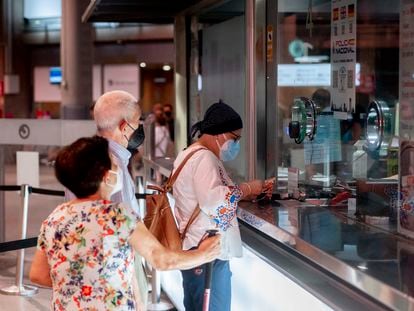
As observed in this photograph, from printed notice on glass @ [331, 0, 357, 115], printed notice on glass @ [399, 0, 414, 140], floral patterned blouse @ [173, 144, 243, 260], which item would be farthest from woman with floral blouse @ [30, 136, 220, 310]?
printed notice on glass @ [331, 0, 357, 115]

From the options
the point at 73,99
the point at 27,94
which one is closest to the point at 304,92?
the point at 73,99

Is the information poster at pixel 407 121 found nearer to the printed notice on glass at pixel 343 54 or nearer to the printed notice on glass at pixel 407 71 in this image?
the printed notice on glass at pixel 407 71

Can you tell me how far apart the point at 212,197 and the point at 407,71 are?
1.02 meters

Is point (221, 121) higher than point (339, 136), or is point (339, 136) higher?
point (221, 121)

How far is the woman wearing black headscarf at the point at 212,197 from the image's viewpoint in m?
3.48

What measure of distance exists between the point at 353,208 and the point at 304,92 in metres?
8.71

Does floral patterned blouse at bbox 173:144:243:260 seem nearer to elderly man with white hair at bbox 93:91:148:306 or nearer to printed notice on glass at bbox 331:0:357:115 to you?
elderly man with white hair at bbox 93:91:148:306

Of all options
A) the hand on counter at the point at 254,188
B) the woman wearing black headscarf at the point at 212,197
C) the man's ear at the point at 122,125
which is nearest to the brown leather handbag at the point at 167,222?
the woman wearing black headscarf at the point at 212,197

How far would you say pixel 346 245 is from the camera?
3004 mm

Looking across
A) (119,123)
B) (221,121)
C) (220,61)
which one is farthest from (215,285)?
(220,61)

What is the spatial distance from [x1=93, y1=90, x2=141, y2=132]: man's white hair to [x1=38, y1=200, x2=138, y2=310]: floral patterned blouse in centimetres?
93

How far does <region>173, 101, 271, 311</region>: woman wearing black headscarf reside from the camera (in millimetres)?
3479

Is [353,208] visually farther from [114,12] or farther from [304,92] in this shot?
[304,92]

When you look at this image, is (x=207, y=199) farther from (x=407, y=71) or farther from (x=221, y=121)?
(x=407, y=71)
